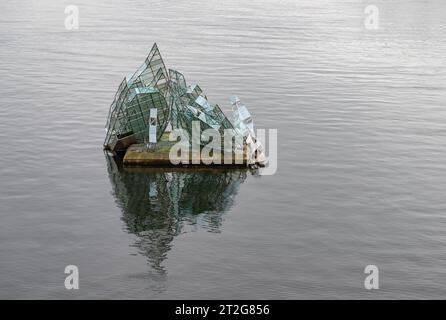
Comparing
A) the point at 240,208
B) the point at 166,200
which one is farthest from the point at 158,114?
the point at 240,208

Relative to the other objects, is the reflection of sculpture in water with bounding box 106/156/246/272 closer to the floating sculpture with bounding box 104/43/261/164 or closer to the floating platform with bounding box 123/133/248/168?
the floating platform with bounding box 123/133/248/168

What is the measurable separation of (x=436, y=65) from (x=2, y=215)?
132 metres

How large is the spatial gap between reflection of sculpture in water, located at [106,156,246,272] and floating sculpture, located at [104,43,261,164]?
4.49m

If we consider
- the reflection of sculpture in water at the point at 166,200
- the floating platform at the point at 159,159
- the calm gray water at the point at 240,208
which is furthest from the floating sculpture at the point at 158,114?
the calm gray water at the point at 240,208

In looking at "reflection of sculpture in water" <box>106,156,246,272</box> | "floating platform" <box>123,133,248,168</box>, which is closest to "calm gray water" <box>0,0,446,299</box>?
"reflection of sculpture in water" <box>106,156,246,272</box>

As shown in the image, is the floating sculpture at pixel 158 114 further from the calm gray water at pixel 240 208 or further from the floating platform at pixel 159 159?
the calm gray water at pixel 240 208

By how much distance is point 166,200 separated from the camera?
308 feet

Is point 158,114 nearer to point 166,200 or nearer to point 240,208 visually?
point 166,200

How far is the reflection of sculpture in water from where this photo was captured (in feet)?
275

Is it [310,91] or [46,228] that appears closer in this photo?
[46,228]

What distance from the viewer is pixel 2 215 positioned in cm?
8819

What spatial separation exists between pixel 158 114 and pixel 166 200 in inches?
656

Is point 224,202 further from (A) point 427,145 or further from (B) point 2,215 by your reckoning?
(A) point 427,145
